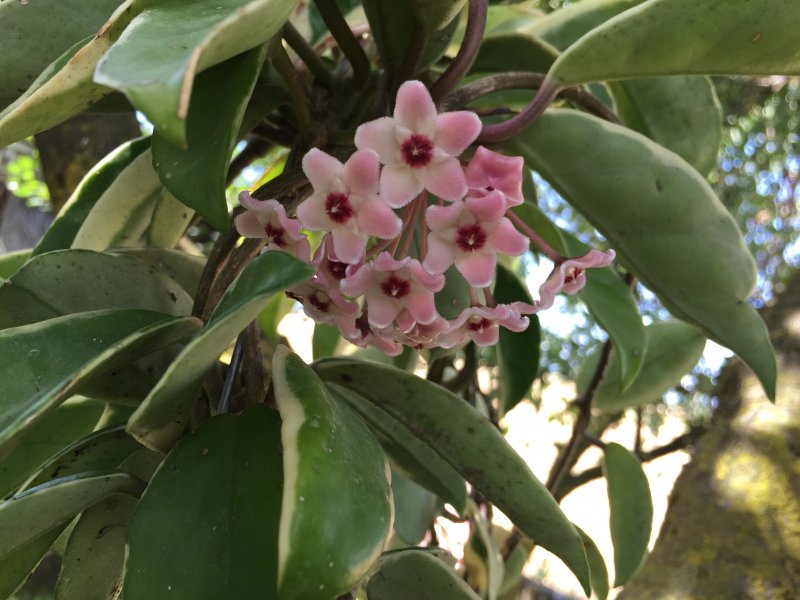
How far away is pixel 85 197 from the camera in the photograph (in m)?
0.73

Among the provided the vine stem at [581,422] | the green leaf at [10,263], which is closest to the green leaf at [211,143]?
the green leaf at [10,263]

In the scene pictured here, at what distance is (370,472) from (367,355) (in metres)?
0.61

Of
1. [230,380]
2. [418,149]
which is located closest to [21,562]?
[230,380]

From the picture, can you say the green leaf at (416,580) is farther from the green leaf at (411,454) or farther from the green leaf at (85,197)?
the green leaf at (85,197)

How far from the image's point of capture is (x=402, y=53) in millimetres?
612

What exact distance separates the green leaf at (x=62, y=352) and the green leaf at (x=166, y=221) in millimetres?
192

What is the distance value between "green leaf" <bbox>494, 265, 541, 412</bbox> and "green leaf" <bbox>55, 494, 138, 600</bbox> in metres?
0.40

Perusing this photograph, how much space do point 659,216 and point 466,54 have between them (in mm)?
201

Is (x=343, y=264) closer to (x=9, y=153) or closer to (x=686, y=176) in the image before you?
(x=686, y=176)

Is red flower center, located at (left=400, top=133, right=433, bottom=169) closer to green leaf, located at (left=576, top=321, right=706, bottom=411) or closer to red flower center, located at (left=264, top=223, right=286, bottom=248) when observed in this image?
red flower center, located at (left=264, top=223, right=286, bottom=248)

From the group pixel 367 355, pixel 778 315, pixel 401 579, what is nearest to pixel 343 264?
pixel 401 579

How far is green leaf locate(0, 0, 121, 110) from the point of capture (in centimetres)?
55

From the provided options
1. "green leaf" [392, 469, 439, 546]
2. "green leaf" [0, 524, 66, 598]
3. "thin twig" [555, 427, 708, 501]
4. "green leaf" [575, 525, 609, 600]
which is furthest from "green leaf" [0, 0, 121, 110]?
"thin twig" [555, 427, 708, 501]

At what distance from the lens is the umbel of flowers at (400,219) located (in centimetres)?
52
